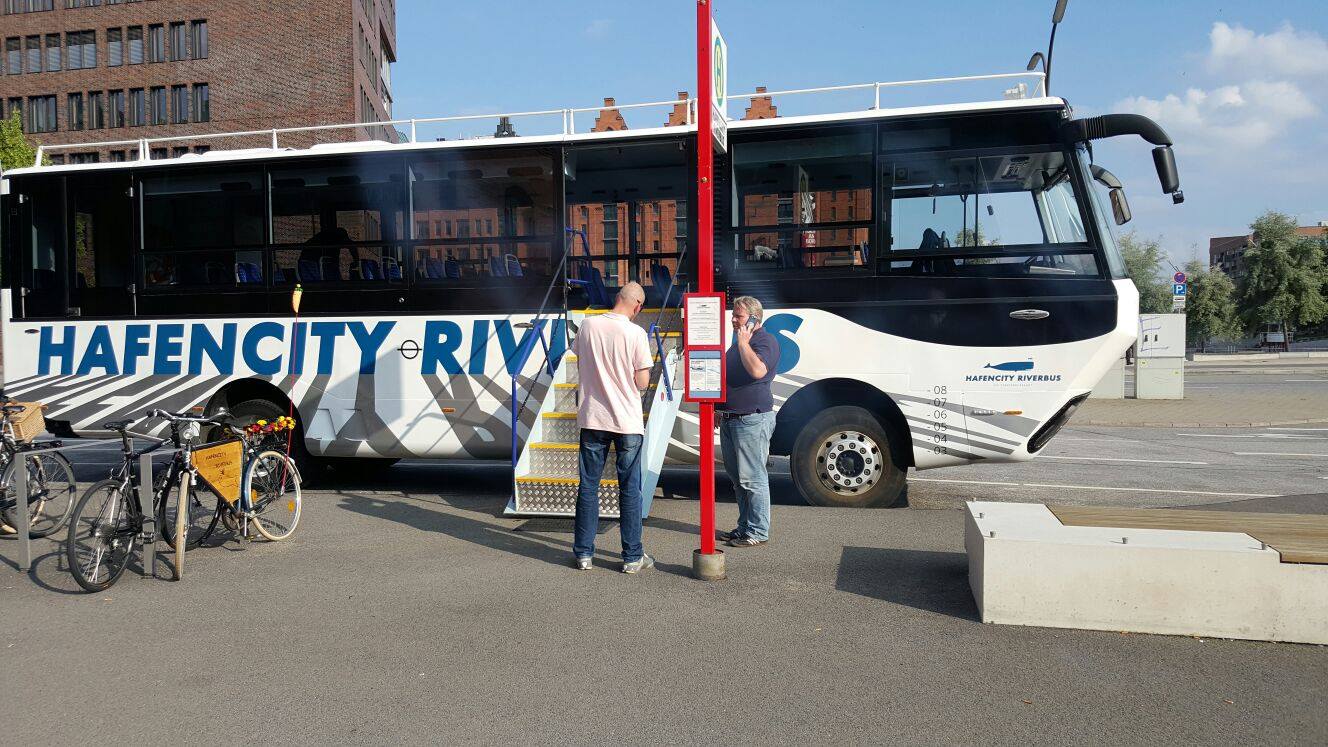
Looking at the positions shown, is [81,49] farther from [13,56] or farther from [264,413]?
[264,413]

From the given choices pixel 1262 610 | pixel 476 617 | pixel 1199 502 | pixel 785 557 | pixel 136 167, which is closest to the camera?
pixel 1262 610

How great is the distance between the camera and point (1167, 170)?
24.4 feet

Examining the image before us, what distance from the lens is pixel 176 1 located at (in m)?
54.1

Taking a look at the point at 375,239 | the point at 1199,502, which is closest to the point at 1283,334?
the point at 1199,502

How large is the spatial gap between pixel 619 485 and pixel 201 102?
5677cm

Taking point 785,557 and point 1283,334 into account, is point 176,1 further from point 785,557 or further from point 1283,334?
point 1283,334

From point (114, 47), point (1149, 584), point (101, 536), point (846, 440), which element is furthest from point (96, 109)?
point (1149, 584)

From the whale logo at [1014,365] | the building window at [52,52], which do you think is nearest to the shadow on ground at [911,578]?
the whale logo at [1014,365]

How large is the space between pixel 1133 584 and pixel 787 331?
403 cm

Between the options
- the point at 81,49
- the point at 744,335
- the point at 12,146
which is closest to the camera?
the point at 744,335

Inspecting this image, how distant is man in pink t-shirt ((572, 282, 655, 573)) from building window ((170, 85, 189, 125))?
57.0 meters

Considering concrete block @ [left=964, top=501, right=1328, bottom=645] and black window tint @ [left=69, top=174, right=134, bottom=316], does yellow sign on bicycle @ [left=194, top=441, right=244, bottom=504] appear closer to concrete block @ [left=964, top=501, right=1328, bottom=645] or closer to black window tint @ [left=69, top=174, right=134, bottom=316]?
black window tint @ [left=69, top=174, right=134, bottom=316]

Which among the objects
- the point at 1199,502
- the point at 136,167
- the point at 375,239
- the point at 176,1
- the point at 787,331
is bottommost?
the point at 1199,502

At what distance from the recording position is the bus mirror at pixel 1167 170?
7418 millimetres
